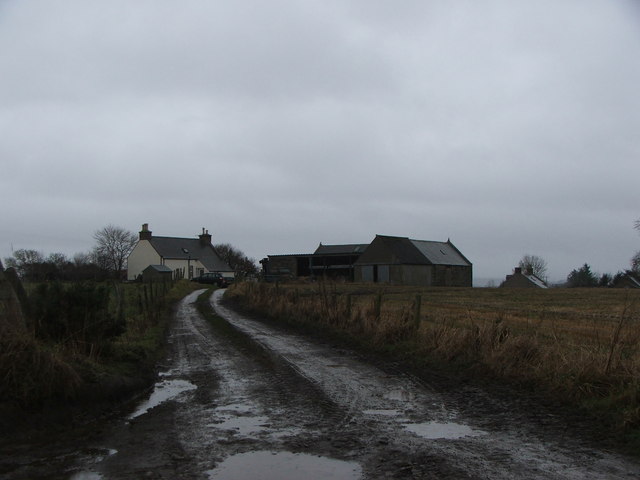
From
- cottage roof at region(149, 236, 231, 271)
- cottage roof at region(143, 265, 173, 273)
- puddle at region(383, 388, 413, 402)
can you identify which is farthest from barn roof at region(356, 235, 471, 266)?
puddle at region(383, 388, 413, 402)

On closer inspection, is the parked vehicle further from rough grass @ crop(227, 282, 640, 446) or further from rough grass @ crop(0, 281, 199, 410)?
rough grass @ crop(0, 281, 199, 410)

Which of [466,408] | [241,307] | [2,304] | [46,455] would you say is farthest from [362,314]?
[241,307]

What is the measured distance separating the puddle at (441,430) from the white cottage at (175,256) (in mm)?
75149

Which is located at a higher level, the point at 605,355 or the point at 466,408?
the point at 605,355

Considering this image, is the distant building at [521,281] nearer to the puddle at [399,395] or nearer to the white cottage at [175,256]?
the white cottage at [175,256]

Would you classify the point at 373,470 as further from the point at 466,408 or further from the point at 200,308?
the point at 200,308

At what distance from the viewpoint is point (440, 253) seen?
7881 cm

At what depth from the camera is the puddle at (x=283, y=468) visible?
549 cm

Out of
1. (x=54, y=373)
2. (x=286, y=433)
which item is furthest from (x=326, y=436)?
(x=54, y=373)

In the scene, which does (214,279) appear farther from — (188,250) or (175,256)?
(188,250)

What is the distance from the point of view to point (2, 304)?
8.31 m

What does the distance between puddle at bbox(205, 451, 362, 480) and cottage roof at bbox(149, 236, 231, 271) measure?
77.7m

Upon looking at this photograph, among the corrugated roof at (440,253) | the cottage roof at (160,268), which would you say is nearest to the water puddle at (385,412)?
the corrugated roof at (440,253)

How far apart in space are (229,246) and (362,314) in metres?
98.3
